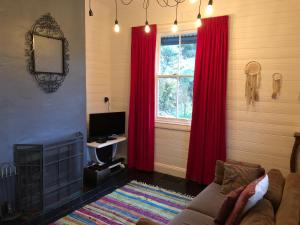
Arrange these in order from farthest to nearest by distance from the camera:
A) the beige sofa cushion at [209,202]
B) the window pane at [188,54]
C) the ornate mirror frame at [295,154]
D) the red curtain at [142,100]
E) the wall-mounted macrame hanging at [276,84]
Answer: the red curtain at [142,100]
the window pane at [188,54]
the wall-mounted macrame hanging at [276,84]
the ornate mirror frame at [295,154]
the beige sofa cushion at [209,202]

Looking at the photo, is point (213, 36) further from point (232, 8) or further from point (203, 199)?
point (203, 199)

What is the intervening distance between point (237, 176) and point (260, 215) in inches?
40.3

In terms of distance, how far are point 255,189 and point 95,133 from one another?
2.71 m

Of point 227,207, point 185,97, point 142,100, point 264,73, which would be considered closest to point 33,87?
point 142,100

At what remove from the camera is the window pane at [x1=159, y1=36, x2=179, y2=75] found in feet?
13.1

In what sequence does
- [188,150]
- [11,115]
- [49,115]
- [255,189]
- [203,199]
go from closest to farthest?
[255,189] → [203,199] → [11,115] → [49,115] → [188,150]

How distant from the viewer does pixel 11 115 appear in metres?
2.69

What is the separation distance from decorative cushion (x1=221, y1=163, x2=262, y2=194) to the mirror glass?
2374mm

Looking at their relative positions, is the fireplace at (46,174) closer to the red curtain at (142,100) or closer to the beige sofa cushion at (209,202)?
the red curtain at (142,100)

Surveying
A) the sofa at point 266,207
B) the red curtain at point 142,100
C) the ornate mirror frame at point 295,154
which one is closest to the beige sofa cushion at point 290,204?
the sofa at point 266,207

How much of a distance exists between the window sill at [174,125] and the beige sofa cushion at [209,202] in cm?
135

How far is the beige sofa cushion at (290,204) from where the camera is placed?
153cm

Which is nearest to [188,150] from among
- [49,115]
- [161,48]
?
[161,48]

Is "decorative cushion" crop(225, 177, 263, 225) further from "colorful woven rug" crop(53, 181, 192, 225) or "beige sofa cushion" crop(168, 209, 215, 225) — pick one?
"colorful woven rug" crop(53, 181, 192, 225)
